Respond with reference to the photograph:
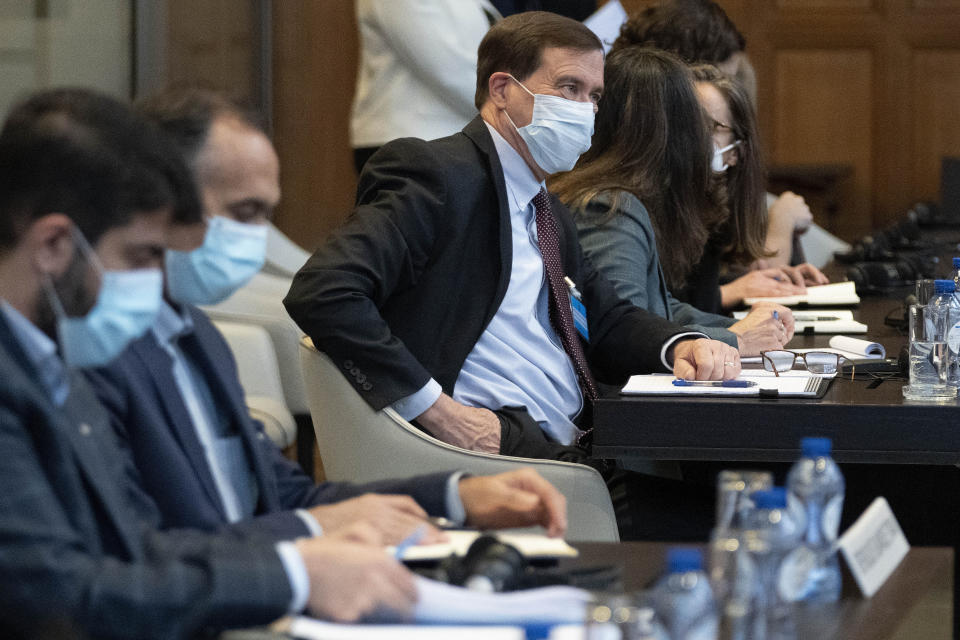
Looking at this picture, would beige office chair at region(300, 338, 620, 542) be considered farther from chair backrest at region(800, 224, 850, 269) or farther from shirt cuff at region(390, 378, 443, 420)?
chair backrest at region(800, 224, 850, 269)

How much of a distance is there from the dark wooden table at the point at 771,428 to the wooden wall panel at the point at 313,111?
4086mm

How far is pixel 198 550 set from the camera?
1.29m

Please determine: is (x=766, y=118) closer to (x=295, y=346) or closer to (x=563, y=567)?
(x=295, y=346)

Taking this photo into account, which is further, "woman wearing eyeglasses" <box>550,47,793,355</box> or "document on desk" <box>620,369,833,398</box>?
"woman wearing eyeglasses" <box>550,47,793,355</box>

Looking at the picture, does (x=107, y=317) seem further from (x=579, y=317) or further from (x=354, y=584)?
(x=579, y=317)

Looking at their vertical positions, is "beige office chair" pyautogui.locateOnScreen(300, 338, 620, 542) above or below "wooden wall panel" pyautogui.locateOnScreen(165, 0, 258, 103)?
below

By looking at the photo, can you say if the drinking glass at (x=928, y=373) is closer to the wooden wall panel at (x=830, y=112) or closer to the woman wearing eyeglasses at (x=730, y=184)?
the woman wearing eyeglasses at (x=730, y=184)

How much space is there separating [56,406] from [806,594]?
0.79m

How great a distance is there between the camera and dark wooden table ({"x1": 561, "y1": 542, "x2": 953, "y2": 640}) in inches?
52.5

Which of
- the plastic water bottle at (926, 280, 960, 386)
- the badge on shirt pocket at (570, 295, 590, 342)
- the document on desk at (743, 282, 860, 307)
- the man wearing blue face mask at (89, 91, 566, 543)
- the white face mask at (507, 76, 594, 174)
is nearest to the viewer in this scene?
the man wearing blue face mask at (89, 91, 566, 543)

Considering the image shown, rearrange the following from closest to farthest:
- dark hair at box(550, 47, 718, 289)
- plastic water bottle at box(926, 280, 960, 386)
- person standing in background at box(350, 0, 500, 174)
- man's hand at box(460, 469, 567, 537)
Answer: man's hand at box(460, 469, 567, 537) < plastic water bottle at box(926, 280, 960, 386) < dark hair at box(550, 47, 718, 289) < person standing in background at box(350, 0, 500, 174)

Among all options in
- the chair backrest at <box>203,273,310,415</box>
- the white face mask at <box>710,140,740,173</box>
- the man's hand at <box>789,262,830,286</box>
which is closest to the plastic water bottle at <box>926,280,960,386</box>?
the white face mask at <box>710,140,740,173</box>

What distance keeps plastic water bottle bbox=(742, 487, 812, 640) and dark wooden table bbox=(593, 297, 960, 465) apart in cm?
81

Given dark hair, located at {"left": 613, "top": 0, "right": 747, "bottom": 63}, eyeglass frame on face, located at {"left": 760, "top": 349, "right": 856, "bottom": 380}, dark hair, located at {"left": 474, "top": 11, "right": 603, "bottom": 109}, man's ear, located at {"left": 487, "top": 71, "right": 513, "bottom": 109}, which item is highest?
dark hair, located at {"left": 613, "top": 0, "right": 747, "bottom": 63}
